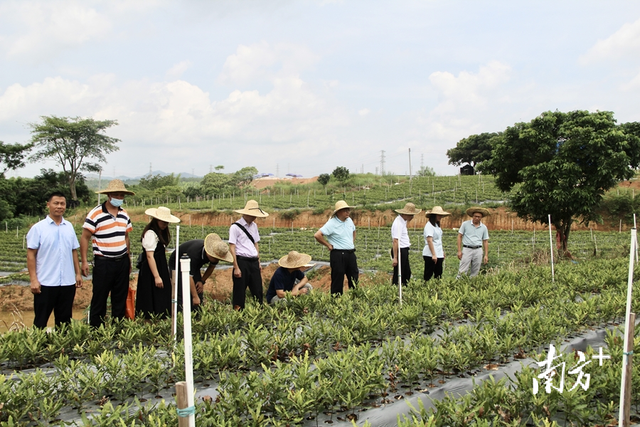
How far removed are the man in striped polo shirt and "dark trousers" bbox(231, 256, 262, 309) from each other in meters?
1.39

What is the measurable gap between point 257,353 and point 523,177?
11895 mm

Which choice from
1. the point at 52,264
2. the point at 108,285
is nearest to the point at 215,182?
the point at 108,285

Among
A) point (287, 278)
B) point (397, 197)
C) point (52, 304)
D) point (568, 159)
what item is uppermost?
point (568, 159)

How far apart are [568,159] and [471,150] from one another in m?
44.7

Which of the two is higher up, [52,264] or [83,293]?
[52,264]

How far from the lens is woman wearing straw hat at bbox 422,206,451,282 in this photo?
7.78 m

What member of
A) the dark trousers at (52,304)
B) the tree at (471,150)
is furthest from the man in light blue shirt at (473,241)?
the tree at (471,150)

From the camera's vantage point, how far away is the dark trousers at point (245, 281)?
20.1 ft

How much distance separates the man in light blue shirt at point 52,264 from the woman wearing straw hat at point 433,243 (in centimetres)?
523

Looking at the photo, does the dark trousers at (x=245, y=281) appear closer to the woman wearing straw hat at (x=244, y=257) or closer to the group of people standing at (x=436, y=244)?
the woman wearing straw hat at (x=244, y=257)

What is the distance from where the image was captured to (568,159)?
13172 millimetres

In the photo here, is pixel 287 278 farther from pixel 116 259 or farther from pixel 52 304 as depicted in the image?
pixel 52 304

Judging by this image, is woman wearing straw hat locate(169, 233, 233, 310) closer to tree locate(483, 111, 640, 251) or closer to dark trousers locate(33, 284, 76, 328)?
dark trousers locate(33, 284, 76, 328)

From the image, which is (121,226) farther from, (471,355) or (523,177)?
(523,177)
